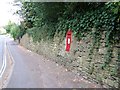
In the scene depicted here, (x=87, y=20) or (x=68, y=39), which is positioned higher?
(x=87, y=20)

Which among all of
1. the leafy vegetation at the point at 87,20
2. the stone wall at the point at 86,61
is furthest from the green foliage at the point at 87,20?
the stone wall at the point at 86,61

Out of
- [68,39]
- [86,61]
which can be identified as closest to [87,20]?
[86,61]

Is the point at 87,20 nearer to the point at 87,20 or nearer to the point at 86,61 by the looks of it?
the point at 87,20

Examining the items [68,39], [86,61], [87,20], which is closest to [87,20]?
[87,20]

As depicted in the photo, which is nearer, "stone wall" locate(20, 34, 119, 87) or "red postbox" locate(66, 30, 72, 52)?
"stone wall" locate(20, 34, 119, 87)

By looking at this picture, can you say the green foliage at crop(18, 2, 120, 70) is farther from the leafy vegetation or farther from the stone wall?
the stone wall

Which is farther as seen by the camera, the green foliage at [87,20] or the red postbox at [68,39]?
the red postbox at [68,39]

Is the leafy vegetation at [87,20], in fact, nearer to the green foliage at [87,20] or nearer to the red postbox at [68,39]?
the green foliage at [87,20]

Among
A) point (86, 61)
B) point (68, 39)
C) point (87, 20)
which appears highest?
point (87, 20)

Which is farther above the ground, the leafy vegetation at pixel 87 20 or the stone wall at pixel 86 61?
the leafy vegetation at pixel 87 20

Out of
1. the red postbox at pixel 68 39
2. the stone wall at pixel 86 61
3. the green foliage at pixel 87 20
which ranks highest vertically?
the green foliage at pixel 87 20

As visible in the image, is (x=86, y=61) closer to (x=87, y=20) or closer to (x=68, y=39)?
(x=87, y=20)

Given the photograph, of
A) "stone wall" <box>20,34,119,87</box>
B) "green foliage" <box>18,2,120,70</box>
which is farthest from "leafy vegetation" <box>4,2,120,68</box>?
"stone wall" <box>20,34,119,87</box>

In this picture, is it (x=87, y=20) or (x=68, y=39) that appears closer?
(x=87, y=20)
